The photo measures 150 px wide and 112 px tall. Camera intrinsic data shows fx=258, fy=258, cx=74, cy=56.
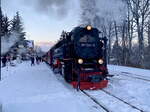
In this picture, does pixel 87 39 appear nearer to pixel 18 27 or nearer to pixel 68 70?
pixel 68 70

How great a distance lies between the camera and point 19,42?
268 ft

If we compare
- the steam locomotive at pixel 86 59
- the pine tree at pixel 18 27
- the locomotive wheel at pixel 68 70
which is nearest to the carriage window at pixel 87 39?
the steam locomotive at pixel 86 59

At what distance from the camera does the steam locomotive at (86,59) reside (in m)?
14.0

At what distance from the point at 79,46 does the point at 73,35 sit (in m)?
0.72

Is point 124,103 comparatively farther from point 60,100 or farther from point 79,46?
point 79,46

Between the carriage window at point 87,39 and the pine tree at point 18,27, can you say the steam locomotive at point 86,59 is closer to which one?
the carriage window at point 87,39

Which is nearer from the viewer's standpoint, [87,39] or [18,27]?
[87,39]

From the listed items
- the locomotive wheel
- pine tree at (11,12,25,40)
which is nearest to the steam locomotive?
the locomotive wheel

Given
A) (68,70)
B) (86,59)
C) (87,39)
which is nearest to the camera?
(86,59)

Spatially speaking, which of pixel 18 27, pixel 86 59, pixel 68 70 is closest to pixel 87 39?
pixel 86 59

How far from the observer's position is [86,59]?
1485cm

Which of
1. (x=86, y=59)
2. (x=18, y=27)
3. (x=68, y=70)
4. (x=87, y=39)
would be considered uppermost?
(x=18, y=27)

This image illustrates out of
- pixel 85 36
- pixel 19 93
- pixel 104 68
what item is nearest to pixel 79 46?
pixel 85 36

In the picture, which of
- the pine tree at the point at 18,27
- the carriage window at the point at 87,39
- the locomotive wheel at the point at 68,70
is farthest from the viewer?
the pine tree at the point at 18,27
